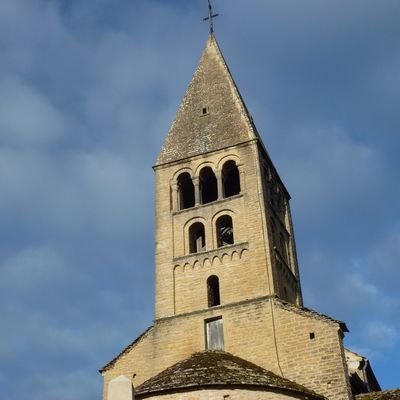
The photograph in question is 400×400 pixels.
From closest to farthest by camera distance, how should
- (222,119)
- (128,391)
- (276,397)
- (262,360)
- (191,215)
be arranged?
(128,391), (276,397), (262,360), (191,215), (222,119)

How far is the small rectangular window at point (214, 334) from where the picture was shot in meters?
21.9

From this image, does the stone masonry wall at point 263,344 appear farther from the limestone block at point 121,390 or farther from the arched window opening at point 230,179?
the limestone block at point 121,390

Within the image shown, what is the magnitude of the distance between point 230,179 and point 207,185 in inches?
39.2

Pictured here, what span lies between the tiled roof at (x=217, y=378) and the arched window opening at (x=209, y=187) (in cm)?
888

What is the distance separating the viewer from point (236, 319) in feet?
72.1

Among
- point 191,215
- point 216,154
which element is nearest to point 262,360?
point 191,215

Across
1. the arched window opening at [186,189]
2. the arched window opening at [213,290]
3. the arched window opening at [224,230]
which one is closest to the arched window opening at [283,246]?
the arched window opening at [224,230]

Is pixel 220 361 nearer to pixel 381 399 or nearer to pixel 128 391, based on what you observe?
pixel 381 399

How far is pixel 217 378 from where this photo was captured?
57.0ft

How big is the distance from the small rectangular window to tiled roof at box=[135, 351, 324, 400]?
6.88ft

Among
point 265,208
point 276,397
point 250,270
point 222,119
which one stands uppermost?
point 222,119

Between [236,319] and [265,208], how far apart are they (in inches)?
176

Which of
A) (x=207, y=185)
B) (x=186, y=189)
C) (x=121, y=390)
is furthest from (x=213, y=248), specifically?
(x=121, y=390)

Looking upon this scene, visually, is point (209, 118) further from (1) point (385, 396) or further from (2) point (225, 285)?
(1) point (385, 396)
